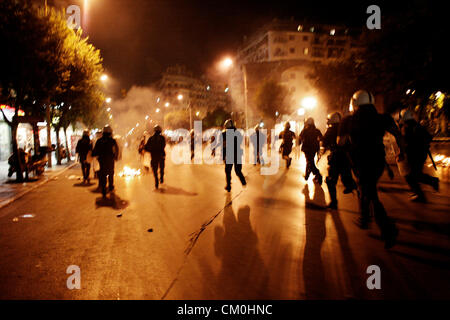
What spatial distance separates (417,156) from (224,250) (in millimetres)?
5196

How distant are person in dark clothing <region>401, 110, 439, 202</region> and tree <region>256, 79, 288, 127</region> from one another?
46439 mm

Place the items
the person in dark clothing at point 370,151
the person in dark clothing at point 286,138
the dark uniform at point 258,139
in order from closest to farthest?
1. the person in dark clothing at point 370,151
2. the person in dark clothing at point 286,138
3. the dark uniform at point 258,139

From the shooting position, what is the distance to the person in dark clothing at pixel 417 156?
6957 millimetres

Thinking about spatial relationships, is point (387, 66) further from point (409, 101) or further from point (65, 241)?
point (65, 241)

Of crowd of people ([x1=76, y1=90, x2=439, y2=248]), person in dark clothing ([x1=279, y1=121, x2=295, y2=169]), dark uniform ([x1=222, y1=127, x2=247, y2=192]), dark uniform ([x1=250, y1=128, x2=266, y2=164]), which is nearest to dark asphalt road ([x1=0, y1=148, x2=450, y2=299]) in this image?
crowd of people ([x1=76, y1=90, x2=439, y2=248])

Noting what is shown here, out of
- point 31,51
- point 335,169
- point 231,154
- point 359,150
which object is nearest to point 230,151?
point 231,154

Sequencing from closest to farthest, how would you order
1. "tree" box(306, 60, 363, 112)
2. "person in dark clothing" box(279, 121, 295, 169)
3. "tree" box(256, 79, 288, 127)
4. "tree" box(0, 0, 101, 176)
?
"tree" box(0, 0, 101, 176) < "person in dark clothing" box(279, 121, 295, 169) < "tree" box(306, 60, 363, 112) < "tree" box(256, 79, 288, 127)

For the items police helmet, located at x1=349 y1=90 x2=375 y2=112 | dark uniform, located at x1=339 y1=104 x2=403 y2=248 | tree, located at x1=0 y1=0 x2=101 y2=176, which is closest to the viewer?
dark uniform, located at x1=339 y1=104 x2=403 y2=248

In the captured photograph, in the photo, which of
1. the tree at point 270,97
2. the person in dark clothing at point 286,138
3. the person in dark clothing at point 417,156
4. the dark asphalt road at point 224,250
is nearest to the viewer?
the dark asphalt road at point 224,250

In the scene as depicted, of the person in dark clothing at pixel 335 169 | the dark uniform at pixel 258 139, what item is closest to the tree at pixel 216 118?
the dark uniform at pixel 258 139

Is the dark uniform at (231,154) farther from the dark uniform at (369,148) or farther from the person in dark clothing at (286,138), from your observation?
the dark uniform at (369,148)

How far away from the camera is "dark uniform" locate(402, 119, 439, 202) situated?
6.96 meters

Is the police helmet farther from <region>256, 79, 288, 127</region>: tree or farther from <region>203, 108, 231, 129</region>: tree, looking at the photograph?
<region>203, 108, 231, 129</region>: tree
